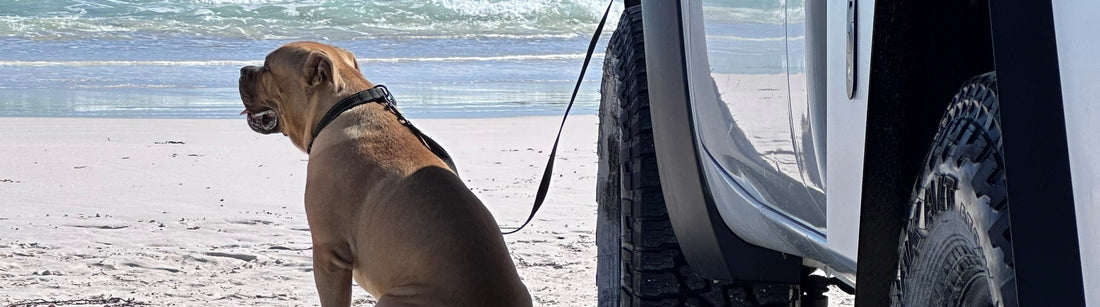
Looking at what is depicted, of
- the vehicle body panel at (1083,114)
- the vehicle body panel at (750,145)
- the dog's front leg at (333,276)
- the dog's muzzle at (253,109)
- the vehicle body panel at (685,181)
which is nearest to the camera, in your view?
the vehicle body panel at (1083,114)

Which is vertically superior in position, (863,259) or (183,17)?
(183,17)

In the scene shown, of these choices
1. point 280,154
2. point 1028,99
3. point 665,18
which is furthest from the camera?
point 280,154

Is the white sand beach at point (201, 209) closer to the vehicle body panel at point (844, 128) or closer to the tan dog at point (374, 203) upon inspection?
the tan dog at point (374, 203)

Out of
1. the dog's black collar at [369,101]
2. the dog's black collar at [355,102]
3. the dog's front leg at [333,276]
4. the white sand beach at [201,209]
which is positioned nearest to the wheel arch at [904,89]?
the dog's front leg at [333,276]

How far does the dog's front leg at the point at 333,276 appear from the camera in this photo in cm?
418

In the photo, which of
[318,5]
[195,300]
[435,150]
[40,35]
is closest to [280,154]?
[195,300]

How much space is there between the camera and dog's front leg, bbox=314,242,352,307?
4176 millimetres

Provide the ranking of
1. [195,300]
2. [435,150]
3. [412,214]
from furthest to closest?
1. [195,300]
2. [435,150]
3. [412,214]

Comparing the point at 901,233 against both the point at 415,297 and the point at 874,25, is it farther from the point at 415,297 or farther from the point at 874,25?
the point at 415,297

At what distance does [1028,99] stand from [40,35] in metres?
24.9

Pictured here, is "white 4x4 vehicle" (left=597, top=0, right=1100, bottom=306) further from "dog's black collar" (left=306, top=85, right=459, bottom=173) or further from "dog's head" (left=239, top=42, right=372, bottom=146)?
"dog's head" (left=239, top=42, right=372, bottom=146)

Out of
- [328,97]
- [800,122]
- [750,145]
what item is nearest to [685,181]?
[750,145]

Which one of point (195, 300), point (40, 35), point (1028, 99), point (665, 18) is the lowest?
point (195, 300)

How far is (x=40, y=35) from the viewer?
24062 millimetres
